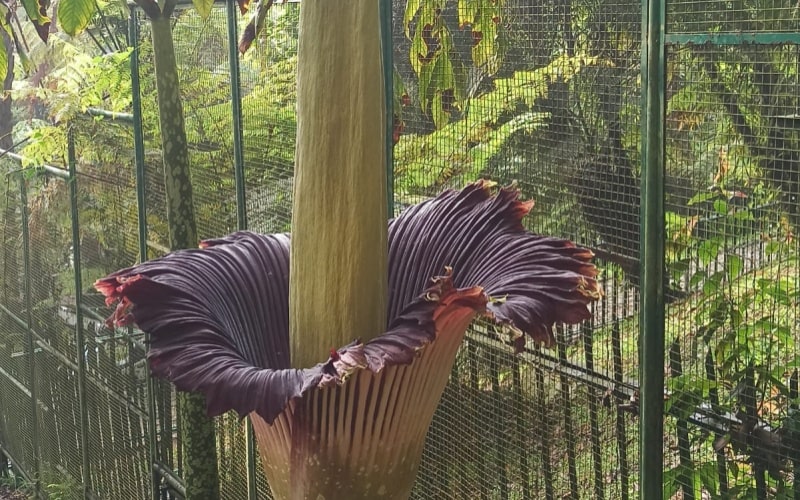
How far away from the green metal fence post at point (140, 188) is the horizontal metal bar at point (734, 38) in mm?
2399

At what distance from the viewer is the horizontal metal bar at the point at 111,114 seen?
3.49m

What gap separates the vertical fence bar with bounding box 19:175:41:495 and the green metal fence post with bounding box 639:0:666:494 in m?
4.04

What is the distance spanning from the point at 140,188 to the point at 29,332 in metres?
1.99

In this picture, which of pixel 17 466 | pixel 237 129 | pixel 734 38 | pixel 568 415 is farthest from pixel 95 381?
pixel 734 38

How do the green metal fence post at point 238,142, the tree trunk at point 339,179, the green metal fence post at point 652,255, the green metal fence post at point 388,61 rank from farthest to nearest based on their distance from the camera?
the green metal fence post at point 238,142 → the green metal fence post at point 388,61 → the green metal fence post at point 652,255 → the tree trunk at point 339,179

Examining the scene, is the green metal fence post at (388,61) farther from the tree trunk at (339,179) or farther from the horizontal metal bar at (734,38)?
the tree trunk at (339,179)

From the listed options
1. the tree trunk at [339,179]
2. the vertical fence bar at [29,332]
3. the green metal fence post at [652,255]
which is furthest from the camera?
the vertical fence bar at [29,332]

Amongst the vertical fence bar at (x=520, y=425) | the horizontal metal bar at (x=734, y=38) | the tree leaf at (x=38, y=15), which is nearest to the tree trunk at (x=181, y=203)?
the tree leaf at (x=38, y=15)

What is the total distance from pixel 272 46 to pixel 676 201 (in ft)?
4.62

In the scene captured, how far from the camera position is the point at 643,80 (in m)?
1.40

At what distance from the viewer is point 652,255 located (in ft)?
4.60

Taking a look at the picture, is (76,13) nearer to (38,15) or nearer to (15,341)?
(38,15)

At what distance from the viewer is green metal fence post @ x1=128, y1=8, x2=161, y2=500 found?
3.33 metres

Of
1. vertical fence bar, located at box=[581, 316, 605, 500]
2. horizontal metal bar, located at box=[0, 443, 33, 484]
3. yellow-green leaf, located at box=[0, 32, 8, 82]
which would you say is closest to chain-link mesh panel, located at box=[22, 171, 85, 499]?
horizontal metal bar, located at box=[0, 443, 33, 484]
